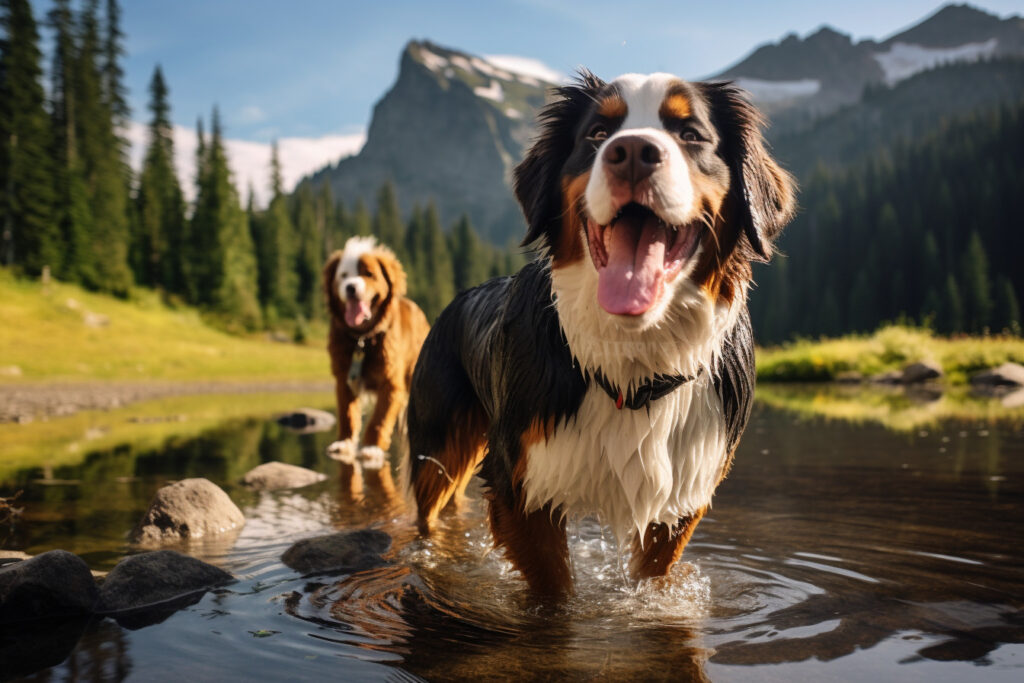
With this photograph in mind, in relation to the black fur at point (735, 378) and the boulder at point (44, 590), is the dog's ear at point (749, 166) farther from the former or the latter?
Result: the boulder at point (44, 590)

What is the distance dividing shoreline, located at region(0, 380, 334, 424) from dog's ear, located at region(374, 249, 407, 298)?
7312 mm

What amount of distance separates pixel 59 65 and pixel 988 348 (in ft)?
177

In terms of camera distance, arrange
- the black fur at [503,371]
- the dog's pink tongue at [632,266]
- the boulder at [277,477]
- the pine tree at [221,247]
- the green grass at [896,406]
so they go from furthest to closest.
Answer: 1. the pine tree at [221,247]
2. the green grass at [896,406]
3. the boulder at [277,477]
4. the black fur at [503,371]
5. the dog's pink tongue at [632,266]

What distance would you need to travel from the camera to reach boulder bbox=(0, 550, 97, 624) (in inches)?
132

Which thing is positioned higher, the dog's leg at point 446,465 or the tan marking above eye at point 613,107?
the tan marking above eye at point 613,107

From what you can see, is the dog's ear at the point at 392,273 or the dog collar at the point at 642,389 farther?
the dog's ear at the point at 392,273

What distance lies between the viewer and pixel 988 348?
67.8 ft

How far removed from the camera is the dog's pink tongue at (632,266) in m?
2.75

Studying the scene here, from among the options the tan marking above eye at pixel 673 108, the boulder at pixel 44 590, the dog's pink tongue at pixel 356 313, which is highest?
the tan marking above eye at pixel 673 108

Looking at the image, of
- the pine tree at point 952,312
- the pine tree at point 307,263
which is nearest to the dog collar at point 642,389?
the pine tree at point 307,263

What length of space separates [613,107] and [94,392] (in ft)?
65.5

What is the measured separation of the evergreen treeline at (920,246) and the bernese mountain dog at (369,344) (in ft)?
186

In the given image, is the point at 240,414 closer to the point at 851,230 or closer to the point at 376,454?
the point at 376,454

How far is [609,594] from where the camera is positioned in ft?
12.1
